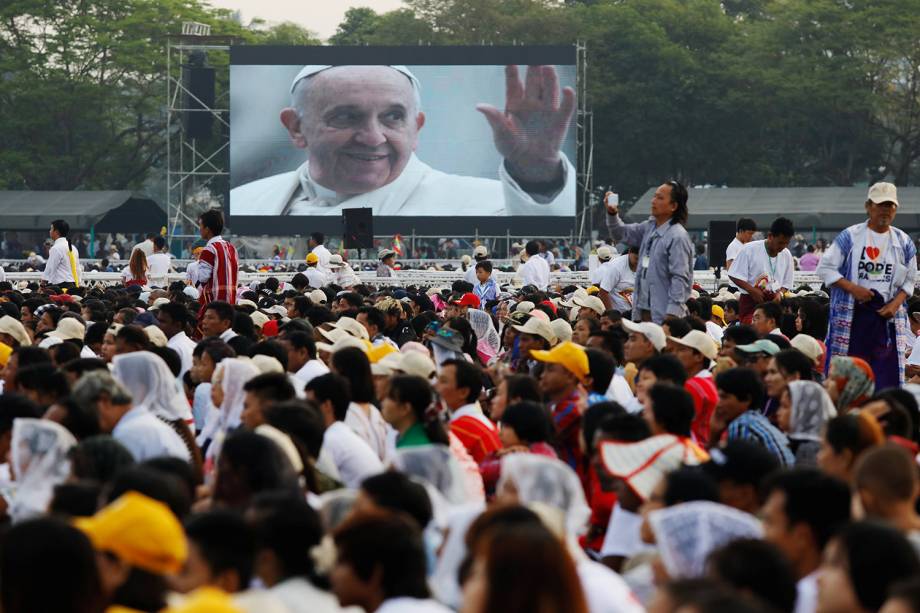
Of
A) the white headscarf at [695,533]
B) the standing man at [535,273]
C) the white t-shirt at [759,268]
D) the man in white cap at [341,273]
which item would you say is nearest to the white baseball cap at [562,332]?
the white t-shirt at [759,268]

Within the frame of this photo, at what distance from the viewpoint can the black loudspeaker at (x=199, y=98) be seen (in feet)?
145

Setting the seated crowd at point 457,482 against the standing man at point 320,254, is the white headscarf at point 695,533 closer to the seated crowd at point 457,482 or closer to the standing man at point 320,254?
the seated crowd at point 457,482

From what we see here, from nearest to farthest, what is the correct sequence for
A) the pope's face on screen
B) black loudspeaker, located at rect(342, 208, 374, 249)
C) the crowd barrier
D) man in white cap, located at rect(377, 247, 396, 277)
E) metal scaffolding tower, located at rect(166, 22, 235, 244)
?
the crowd barrier, man in white cap, located at rect(377, 247, 396, 277), black loudspeaker, located at rect(342, 208, 374, 249), the pope's face on screen, metal scaffolding tower, located at rect(166, 22, 235, 244)

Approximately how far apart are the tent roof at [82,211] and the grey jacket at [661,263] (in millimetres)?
37034

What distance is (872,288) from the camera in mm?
9977

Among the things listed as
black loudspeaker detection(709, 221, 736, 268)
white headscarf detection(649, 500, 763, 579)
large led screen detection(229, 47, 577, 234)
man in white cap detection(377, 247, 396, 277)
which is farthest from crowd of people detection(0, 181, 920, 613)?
large led screen detection(229, 47, 577, 234)

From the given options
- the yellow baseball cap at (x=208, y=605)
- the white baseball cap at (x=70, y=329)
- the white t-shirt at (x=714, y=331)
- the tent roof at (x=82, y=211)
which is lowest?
the tent roof at (x=82, y=211)

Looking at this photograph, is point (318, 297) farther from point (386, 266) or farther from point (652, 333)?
point (386, 266)

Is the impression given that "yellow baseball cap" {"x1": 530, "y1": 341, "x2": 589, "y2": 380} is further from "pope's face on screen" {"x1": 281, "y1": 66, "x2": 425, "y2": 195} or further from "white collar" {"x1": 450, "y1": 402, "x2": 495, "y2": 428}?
"pope's face on screen" {"x1": 281, "y1": 66, "x2": 425, "y2": 195}

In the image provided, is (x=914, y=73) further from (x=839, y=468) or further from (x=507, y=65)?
(x=839, y=468)

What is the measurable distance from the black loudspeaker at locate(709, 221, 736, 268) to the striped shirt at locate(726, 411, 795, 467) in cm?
1279

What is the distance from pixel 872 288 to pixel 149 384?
442 centimetres

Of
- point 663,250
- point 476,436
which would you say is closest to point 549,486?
point 476,436

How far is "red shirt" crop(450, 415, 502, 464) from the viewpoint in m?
7.62
